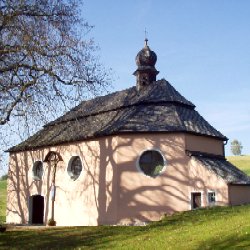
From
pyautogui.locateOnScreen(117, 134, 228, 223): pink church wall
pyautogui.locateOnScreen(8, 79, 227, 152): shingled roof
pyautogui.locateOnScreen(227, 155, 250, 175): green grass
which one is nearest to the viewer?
pyautogui.locateOnScreen(117, 134, 228, 223): pink church wall

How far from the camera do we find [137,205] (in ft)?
A: 63.7

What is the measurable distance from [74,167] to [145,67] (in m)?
8.97

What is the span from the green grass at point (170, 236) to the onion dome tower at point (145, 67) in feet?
38.1

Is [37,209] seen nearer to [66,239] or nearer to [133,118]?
[133,118]

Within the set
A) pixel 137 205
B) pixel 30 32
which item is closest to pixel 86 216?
pixel 137 205

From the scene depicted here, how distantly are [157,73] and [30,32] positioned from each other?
12886mm

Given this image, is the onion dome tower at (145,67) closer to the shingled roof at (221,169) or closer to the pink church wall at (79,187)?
the pink church wall at (79,187)

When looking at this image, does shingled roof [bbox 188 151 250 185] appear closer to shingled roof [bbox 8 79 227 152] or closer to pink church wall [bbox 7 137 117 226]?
shingled roof [bbox 8 79 227 152]

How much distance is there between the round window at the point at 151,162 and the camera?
65.6ft

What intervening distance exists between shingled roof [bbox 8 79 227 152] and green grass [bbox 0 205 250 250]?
5576 mm

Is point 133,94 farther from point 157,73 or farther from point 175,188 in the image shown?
point 175,188

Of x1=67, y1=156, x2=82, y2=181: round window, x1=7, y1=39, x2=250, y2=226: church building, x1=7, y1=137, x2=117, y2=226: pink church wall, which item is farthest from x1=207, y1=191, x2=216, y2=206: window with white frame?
x1=67, y1=156, x2=82, y2=181: round window

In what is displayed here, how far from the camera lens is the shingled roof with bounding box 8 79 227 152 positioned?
2066cm

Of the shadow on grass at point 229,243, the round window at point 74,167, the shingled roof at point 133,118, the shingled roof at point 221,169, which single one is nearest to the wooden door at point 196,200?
the shingled roof at point 221,169
